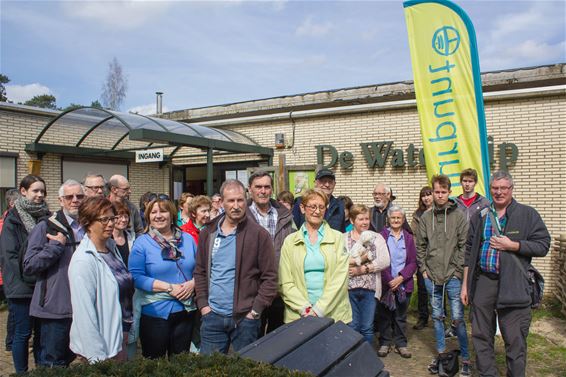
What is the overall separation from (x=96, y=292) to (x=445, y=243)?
354 cm

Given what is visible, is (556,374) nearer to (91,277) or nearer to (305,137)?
(91,277)

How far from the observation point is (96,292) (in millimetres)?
2871

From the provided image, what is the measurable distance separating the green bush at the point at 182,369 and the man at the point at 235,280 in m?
1.16

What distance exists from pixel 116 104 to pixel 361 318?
152 feet

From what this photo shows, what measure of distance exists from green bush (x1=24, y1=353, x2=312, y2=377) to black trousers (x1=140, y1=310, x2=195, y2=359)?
1349mm

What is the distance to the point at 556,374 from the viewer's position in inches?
193

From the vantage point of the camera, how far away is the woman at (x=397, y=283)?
5.41 metres

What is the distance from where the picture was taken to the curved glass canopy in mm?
10555

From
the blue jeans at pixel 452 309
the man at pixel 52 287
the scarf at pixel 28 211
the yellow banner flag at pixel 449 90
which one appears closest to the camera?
the man at pixel 52 287

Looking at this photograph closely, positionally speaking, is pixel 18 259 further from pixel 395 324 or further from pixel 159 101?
pixel 159 101

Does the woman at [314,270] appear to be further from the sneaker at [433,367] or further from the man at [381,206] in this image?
the man at [381,206]

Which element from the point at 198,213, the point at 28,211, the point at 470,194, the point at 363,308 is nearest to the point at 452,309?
the point at 363,308

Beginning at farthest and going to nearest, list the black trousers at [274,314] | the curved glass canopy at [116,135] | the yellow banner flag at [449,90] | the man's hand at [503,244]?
the curved glass canopy at [116,135] < the yellow banner flag at [449,90] < the black trousers at [274,314] < the man's hand at [503,244]

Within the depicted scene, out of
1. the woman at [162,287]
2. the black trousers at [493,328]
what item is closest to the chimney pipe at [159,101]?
the woman at [162,287]
